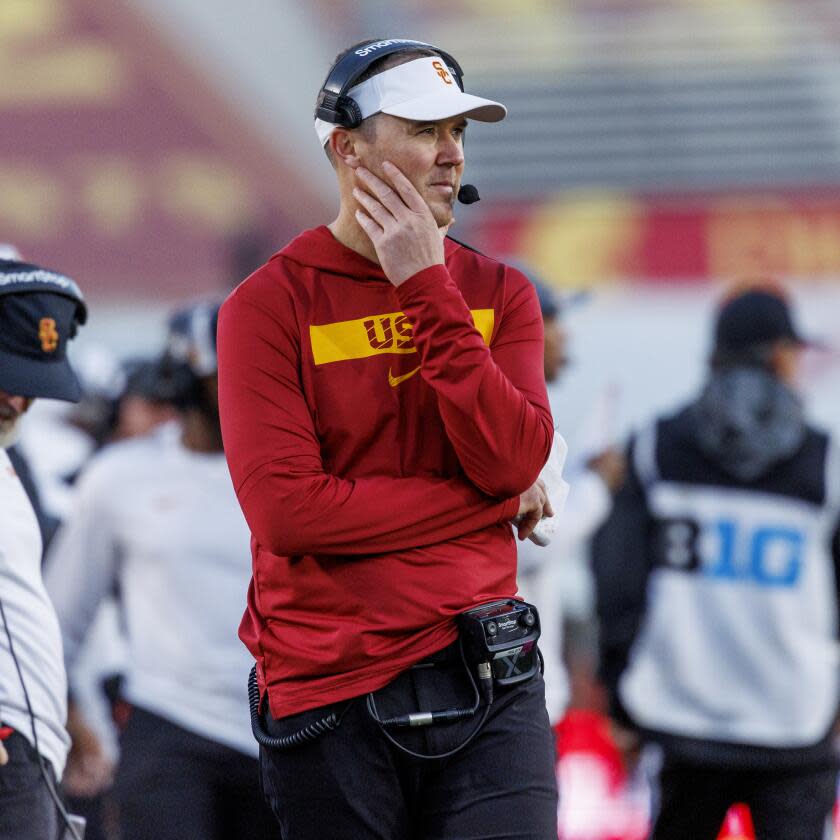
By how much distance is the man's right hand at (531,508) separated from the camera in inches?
108

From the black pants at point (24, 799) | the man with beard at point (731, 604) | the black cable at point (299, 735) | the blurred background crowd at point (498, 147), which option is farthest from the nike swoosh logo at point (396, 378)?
the blurred background crowd at point (498, 147)

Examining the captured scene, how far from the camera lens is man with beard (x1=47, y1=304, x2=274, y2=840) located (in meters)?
4.07

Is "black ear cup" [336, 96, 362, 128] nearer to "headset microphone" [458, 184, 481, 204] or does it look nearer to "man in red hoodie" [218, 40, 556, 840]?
"man in red hoodie" [218, 40, 556, 840]

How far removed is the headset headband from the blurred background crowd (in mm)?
11480

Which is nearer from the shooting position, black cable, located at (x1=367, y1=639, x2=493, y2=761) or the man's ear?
black cable, located at (x1=367, y1=639, x2=493, y2=761)

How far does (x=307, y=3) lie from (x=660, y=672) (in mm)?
13280

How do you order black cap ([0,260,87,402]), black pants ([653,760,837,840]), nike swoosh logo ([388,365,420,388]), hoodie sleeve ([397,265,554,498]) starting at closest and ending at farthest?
hoodie sleeve ([397,265,554,498])
nike swoosh logo ([388,365,420,388])
black cap ([0,260,87,402])
black pants ([653,760,837,840])

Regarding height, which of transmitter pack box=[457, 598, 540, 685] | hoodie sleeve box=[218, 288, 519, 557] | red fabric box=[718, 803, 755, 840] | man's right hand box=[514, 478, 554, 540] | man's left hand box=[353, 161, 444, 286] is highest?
man's left hand box=[353, 161, 444, 286]

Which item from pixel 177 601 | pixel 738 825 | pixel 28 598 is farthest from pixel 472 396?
pixel 738 825

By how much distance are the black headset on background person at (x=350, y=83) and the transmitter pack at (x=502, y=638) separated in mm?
650

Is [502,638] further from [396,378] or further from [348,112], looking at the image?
[348,112]

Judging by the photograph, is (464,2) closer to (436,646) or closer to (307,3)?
(307,3)

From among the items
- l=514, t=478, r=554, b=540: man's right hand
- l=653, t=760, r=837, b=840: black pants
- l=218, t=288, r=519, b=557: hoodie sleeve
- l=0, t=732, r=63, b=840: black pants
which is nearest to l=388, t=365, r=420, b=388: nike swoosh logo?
l=218, t=288, r=519, b=557: hoodie sleeve

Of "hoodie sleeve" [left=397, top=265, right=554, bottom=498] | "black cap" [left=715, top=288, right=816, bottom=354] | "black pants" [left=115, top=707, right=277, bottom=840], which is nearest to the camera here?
"hoodie sleeve" [left=397, top=265, right=554, bottom=498]
